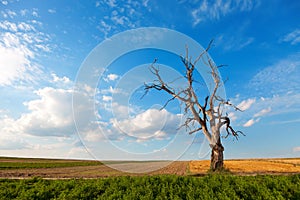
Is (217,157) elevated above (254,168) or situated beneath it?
elevated above

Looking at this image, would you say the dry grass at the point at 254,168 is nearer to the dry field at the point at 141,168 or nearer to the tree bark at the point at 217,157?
the dry field at the point at 141,168

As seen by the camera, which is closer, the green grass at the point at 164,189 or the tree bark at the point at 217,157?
the green grass at the point at 164,189

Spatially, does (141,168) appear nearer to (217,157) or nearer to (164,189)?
(217,157)

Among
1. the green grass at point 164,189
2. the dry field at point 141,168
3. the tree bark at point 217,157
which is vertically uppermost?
the tree bark at point 217,157

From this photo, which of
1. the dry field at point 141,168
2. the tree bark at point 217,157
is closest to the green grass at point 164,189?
the dry field at point 141,168

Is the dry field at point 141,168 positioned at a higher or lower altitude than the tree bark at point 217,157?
lower

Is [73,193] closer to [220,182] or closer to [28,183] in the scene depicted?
[28,183]

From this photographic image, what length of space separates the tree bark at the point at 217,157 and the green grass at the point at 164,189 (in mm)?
7475

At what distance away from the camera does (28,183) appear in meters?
14.1

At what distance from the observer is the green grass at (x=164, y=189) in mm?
10211

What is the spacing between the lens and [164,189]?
35.6 feet

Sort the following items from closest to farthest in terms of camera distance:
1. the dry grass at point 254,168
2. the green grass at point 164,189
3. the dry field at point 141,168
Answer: the green grass at point 164,189, the dry grass at point 254,168, the dry field at point 141,168

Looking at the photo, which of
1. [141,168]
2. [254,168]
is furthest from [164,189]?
[254,168]

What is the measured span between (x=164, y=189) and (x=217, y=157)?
1006 cm
